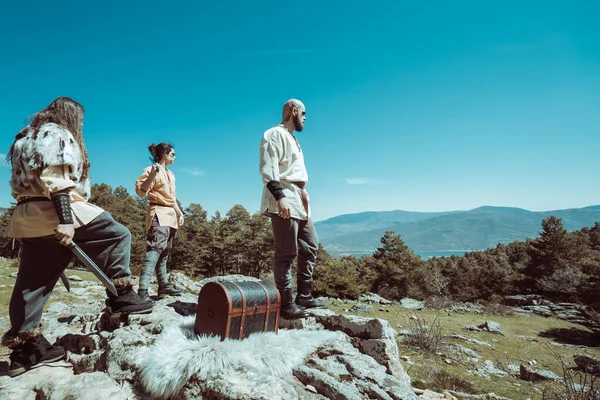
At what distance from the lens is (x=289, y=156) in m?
3.59

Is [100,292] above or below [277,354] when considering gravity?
below

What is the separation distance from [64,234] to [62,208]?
22 centimetres

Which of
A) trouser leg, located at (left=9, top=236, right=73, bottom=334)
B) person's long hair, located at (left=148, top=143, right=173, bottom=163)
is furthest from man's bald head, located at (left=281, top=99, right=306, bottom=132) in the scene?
trouser leg, located at (left=9, top=236, right=73, bottom=334)

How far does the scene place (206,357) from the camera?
2.18 meters

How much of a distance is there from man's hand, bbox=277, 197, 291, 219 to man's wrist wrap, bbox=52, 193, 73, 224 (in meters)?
1.79

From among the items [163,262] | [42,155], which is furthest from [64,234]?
[163,262]

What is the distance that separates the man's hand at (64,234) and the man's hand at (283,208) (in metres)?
1.79

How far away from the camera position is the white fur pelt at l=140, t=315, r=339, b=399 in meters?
2.12

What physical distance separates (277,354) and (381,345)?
56.9 inches

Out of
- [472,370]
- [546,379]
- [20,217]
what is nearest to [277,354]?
[20,217]

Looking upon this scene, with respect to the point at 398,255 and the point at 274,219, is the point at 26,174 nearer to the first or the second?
the point at 274,219

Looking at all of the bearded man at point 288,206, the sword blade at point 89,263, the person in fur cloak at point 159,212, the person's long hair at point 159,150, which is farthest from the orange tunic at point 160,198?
the bearded man at point 288,206

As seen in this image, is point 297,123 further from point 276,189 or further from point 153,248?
point 153,248

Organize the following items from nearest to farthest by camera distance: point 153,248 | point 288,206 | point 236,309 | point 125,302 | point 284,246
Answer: point 236,309 < point 125,302 < point 288,206 < point 284,246 < point 153,248
